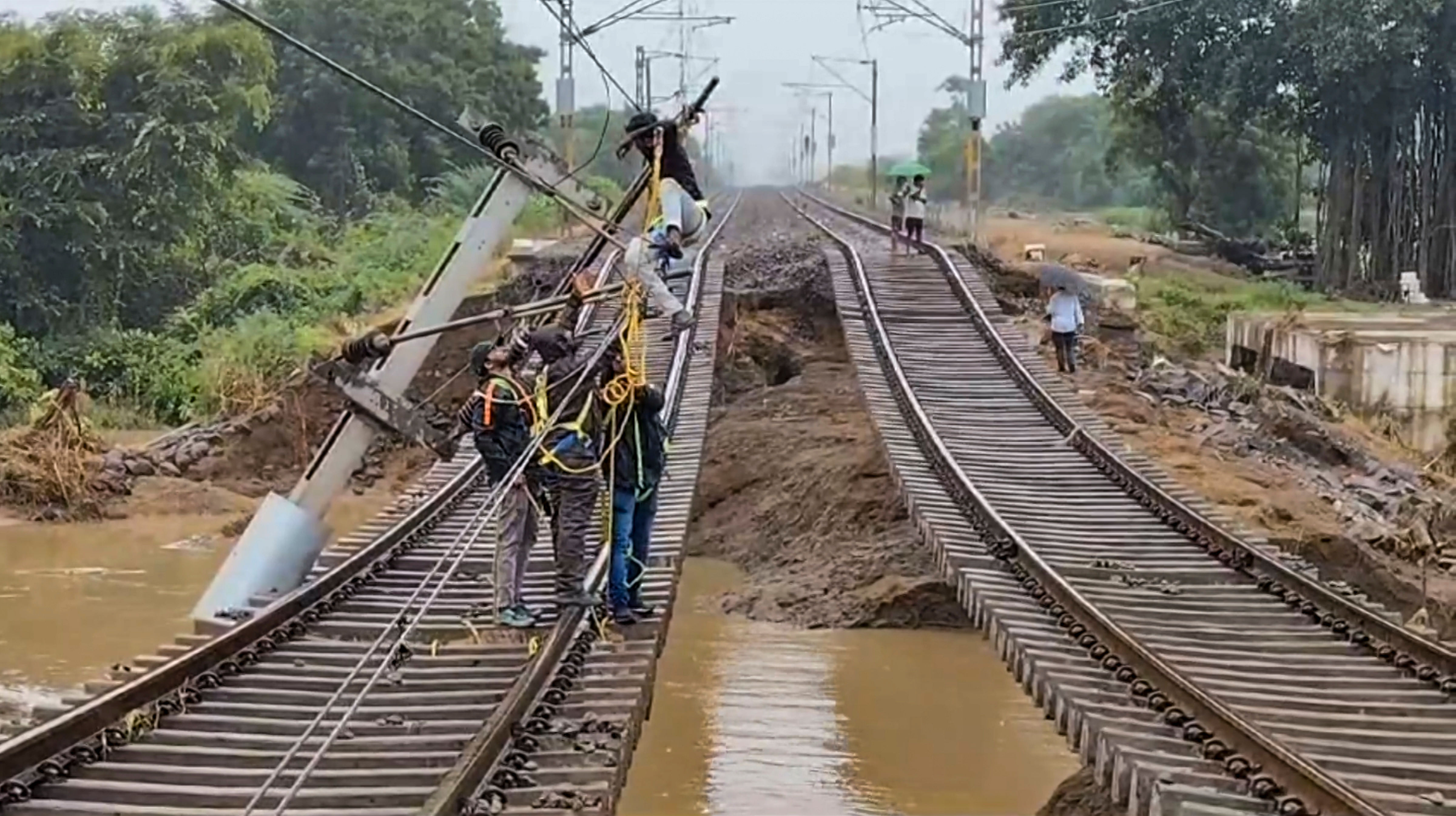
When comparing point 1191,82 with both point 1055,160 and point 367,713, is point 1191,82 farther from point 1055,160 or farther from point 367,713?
point 1055,160

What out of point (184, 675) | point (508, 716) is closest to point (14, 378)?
point (184, 675)

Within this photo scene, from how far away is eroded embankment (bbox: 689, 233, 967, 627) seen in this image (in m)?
14.3

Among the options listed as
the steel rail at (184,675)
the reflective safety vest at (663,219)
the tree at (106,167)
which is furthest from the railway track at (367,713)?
the tree at (106,167)

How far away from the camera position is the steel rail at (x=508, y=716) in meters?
6.09

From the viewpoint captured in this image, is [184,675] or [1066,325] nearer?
[184,675]

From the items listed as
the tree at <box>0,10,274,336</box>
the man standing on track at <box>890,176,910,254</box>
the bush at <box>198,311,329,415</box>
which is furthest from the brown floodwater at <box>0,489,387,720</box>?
the tree at <box>0,10,274,336</box>

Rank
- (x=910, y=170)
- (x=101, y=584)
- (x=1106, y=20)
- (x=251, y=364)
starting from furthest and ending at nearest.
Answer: (x=1106, y=20) < (x=910, y=170) < (x=251, y=364) < (x=101, y=584)

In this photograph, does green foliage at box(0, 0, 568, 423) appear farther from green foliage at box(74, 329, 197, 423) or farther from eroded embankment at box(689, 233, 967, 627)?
eroded embankment at box(689, 233, 967, 627)

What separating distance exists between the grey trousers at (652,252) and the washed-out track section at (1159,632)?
2373 millimetres

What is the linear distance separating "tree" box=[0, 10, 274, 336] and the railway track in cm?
2108

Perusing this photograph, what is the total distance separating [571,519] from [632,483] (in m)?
0.37

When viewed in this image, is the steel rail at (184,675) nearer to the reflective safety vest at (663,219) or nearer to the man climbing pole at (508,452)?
the man climbing pole at (508,452)

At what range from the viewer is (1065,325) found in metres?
19.7

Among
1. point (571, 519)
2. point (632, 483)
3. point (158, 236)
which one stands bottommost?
point (571, 519)
